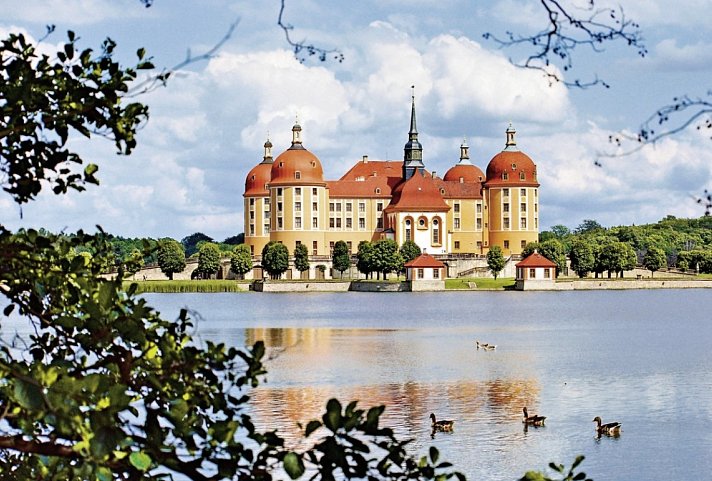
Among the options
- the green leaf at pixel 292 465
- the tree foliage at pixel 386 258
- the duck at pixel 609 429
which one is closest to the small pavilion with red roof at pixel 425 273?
the tree foliage at pixel 386 258

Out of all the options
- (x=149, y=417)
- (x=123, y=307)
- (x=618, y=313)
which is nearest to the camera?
(x=149, y=417)

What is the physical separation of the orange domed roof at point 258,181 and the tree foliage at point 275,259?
422 inches

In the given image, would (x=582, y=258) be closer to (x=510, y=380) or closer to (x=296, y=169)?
(x=296, y=169)

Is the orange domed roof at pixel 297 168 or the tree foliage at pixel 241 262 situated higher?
the orange domed roof at pixel 297 168

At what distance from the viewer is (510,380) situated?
20250 mm

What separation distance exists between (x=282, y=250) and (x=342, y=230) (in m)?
9.66

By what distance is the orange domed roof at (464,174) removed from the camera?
8175cm

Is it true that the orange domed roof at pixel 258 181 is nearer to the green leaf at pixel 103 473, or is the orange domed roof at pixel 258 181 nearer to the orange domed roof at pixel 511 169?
the orange domed roof at pixel 511 169

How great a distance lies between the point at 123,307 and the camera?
11.7 feet

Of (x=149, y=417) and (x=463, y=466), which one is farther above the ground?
(x=149, y=417)

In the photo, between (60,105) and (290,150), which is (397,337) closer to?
(60,105)

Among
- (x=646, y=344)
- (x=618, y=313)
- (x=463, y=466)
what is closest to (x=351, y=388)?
(x=463, y=466)

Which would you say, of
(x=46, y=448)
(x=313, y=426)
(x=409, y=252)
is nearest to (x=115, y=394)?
(x=46, y=448)

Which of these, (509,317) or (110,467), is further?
(509,317)
